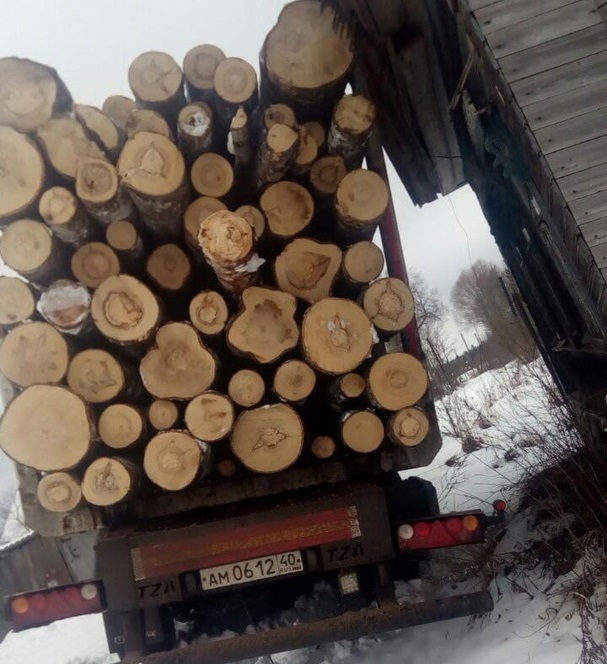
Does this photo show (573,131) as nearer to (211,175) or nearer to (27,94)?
(211,175)

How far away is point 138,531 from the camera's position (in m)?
2.55

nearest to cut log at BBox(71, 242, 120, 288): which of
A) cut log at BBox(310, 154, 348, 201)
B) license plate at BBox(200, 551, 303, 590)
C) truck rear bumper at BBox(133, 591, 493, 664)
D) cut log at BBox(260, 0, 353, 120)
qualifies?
cut log at BBox(310, 154, 348, 201)

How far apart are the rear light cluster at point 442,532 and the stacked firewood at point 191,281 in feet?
1.37

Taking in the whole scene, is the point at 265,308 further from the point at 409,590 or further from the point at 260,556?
the point at 409,590

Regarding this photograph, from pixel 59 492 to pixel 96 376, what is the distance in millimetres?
548

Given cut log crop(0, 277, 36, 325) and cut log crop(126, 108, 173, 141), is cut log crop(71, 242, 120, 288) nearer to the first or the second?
cut log crop(0, 277, 36, 325)

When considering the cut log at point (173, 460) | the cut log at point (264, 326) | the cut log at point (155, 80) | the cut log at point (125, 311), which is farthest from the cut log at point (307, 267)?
the cut log at point (155, 80)

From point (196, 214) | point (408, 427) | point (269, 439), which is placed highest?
point (196, 214)

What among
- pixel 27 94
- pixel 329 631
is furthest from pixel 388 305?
pixel 27 94

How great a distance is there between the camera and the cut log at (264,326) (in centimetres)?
263

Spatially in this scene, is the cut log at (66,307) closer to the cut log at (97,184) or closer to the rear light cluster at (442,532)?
the cut log at (97,184)

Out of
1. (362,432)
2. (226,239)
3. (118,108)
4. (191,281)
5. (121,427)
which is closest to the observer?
(226,239)

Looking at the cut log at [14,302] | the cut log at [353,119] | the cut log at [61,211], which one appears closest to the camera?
the cut log at [61,211]

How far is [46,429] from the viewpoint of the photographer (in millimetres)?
2480
